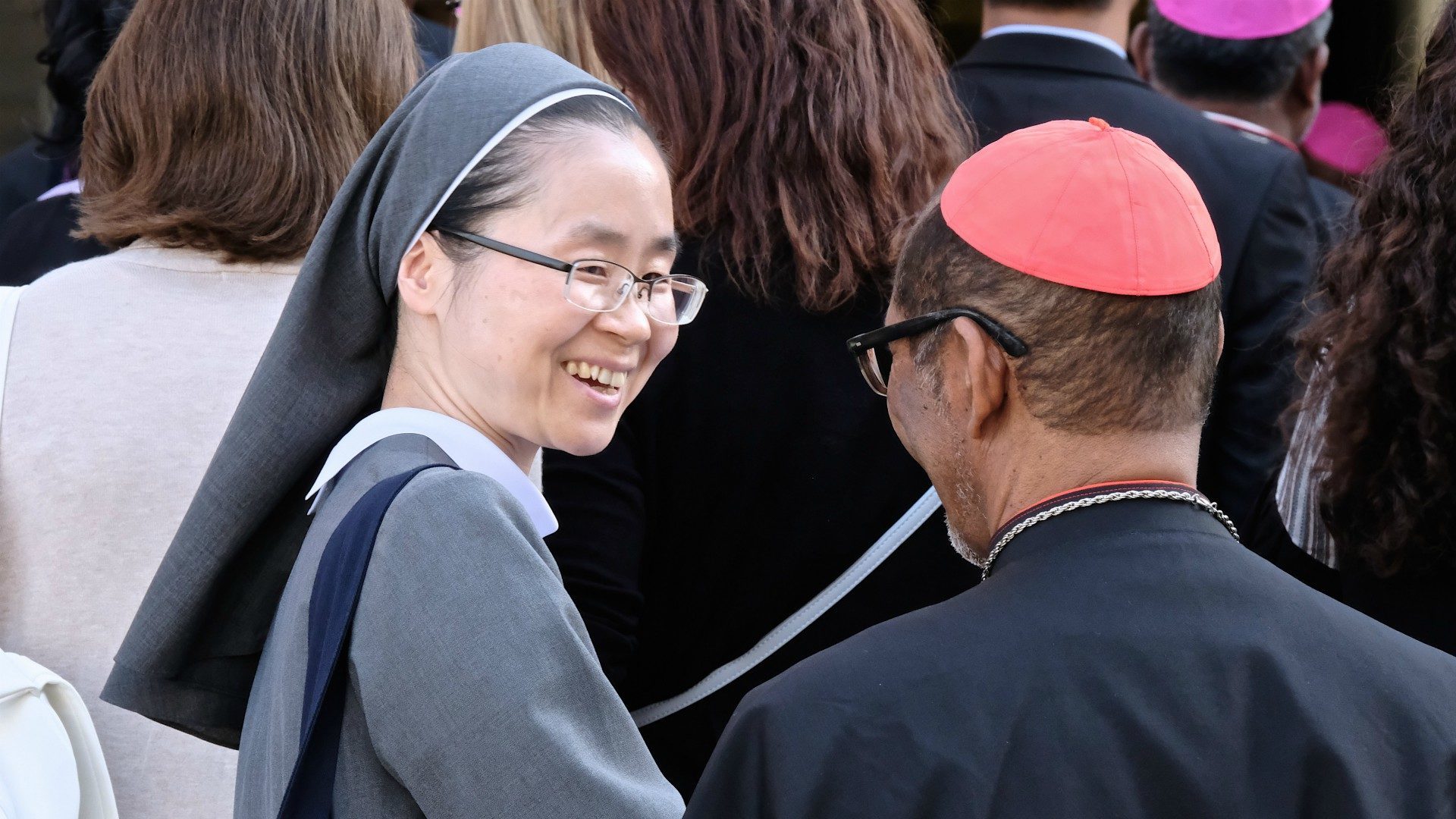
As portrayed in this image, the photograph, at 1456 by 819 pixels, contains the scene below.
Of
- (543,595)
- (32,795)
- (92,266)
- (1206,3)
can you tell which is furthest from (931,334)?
(1206,3)

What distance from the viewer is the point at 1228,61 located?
383 cm

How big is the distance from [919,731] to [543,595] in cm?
46

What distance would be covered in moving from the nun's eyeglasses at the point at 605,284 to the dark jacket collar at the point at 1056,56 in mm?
1157

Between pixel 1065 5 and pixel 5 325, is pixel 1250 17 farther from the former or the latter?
pixel 5 325

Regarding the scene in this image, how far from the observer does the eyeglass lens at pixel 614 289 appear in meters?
1.93

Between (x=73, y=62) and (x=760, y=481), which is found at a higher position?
(x=73, y=62)

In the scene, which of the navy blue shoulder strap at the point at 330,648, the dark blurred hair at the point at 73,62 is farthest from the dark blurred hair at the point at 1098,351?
the dark blurred hair at the point at 73,62

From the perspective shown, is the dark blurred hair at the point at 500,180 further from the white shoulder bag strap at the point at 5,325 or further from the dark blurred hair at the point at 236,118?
the white shoulder bag strap at the point at 5,325

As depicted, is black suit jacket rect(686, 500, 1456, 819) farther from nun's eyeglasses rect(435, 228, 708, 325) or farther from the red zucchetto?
nun's eyeglasses rect(435, 228, 708, 325)

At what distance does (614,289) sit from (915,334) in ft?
1.55

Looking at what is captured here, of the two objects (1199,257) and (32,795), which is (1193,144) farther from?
(32,795)

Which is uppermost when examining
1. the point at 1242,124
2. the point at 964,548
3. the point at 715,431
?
the point at 964,548

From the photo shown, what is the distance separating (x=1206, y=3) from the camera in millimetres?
3809

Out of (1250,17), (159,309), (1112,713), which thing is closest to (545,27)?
(159,309)
